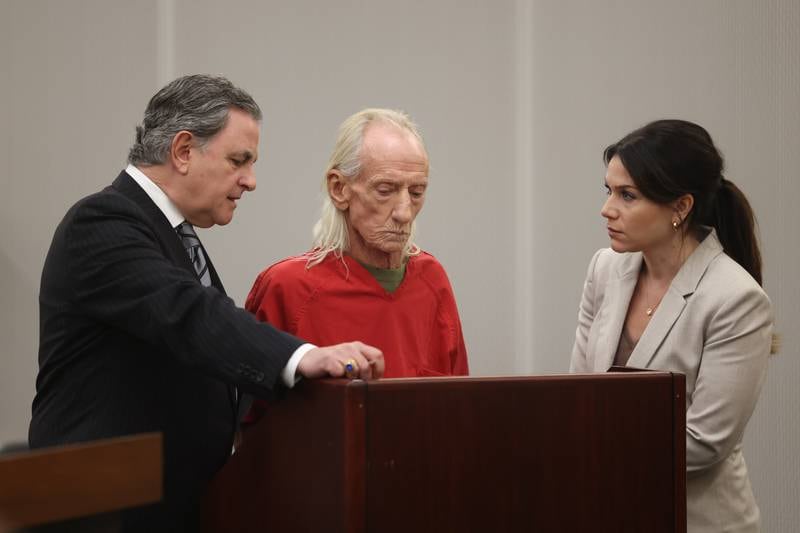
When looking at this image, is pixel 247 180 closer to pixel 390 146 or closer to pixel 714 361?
pixel 390 146

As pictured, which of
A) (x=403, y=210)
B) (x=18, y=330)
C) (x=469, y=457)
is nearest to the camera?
(x=469, y=457)

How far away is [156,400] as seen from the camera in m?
1.67

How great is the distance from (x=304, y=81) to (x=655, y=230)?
6.32ft

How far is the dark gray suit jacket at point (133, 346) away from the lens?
1.54 metres

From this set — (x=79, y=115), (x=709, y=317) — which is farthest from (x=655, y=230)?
(x=79, y=115)

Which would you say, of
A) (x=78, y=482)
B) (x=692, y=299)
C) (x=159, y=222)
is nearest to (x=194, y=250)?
(x=159, y=222)

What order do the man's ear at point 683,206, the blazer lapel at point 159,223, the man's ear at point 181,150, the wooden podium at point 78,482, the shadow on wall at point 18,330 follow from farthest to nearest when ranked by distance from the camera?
the shadow on wall at point 18,330 → the man's ear at point 683,206 → the man's ear at point 181,150 → the blazer lapel at point 159,223 → the wooden podium at point 78,482

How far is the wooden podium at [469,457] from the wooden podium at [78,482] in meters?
0.36

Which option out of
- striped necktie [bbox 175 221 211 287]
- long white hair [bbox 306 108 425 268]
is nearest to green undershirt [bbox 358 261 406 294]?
long white hair [bbox 306 108 425 268]

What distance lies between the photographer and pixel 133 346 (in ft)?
5.53

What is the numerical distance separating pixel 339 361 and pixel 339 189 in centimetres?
75

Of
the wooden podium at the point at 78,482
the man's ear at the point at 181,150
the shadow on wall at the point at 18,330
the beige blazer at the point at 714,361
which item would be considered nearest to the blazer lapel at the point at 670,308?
the beige blazer at the point at 714,361

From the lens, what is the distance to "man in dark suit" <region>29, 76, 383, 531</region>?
4.93 feet

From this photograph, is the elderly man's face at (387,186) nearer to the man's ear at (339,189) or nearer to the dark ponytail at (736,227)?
the man's ear at (339,189)
